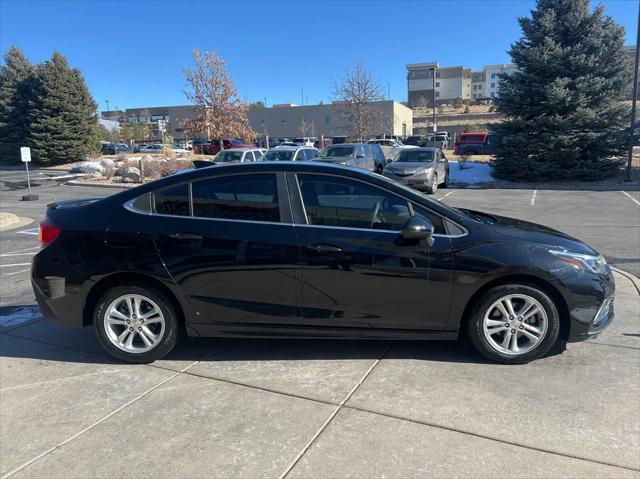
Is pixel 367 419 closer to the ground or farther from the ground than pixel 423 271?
closer to the ground

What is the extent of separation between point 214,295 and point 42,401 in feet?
4.64

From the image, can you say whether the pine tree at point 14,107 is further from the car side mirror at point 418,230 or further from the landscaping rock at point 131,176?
the car side mirror at point 418,230

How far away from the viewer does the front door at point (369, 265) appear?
377cm

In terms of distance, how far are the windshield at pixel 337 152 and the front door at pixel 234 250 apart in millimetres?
15127

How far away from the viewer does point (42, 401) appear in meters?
3.57

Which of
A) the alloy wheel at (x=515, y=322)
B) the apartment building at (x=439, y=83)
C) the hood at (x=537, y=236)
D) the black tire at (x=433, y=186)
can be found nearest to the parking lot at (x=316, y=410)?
the alloy wheel at (x=515, y=322)

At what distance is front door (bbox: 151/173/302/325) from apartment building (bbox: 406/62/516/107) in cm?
10073

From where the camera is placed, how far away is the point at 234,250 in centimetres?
388

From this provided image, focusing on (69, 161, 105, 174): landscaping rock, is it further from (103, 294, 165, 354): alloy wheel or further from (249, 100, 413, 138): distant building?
(249, 100, 413, 138): distant building

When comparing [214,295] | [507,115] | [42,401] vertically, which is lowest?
[42,401]

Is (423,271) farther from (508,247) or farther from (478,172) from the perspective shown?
(478,172)

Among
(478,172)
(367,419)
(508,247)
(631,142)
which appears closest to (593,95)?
(631,142)

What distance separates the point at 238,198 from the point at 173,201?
55 cm

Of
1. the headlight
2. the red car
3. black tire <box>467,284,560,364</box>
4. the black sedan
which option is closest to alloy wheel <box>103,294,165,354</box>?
the black sedan
